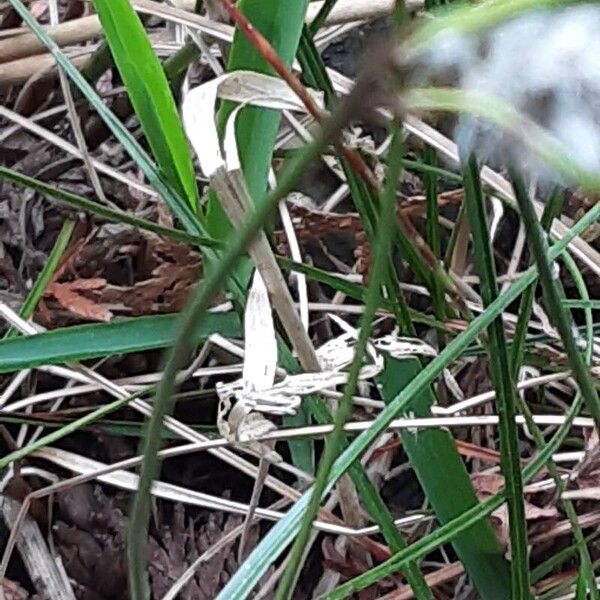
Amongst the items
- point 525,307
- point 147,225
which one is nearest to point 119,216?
point 147,225

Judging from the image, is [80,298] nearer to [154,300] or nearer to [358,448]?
[154,300]

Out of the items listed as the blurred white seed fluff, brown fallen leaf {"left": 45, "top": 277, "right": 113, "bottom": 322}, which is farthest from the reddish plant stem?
brown fallen leaf {"left": 45, "top": 277, "right": 113, "bottom": 322}

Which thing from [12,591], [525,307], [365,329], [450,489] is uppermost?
[365,329]

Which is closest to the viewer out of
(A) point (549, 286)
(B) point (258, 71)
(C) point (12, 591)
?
(A) point (549, 286)

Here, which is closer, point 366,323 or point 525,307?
point 366,323

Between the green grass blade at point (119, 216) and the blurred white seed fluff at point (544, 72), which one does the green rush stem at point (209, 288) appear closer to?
the blurred white seed fluff at point (544, 72)

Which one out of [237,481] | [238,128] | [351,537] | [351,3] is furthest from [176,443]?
[351,3]

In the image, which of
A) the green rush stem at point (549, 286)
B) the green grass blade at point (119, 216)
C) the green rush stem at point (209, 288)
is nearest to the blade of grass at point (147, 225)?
the green grass blade at point (119, 216)
